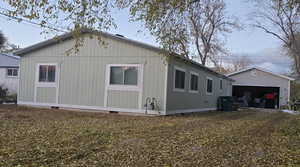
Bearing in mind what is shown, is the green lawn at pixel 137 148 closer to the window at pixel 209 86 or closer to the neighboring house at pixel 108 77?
the neighboring house at pixel 108 77

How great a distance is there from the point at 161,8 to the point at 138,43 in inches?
195

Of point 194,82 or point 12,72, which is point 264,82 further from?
point 12,72

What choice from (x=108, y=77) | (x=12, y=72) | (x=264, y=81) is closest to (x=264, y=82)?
(x=264, y=81)

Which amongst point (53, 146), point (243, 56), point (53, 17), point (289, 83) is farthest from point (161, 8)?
point (243, 56)

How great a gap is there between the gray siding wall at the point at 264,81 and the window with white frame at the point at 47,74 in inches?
668

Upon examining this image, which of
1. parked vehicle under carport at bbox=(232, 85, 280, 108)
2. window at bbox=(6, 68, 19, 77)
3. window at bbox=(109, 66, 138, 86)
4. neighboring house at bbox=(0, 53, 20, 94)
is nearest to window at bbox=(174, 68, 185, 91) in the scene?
window at bbox=(109, 66, 138, 86)

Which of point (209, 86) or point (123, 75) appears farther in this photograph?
point (209, 86)

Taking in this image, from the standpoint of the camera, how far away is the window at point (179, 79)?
12.0m

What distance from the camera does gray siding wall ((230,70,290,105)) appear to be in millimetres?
23817

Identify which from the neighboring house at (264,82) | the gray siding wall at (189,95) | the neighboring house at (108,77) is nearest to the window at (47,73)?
the neighboring house at (108,77)

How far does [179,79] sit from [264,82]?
1461cm

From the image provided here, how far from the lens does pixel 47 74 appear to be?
1317cm

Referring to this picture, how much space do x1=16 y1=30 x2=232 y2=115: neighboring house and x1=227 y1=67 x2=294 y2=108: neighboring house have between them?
11670mm

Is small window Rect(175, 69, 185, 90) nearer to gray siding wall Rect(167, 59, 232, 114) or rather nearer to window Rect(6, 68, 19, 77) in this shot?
gray siding wall Rect(167, 59, 232, 114)
